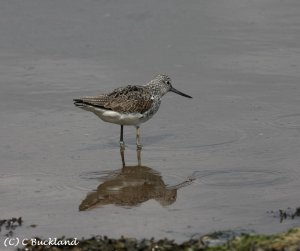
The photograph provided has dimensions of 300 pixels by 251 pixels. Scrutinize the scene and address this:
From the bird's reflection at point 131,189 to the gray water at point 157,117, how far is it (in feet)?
0.09

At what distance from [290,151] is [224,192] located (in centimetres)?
157

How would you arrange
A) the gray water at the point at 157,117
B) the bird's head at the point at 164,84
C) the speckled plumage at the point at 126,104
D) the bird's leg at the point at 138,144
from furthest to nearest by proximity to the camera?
the bird's head at the point at 164,84 → the speckled plumage at the point at 126,104 → the bird's leg at the point at 138,144 → the gray water at the point at 157,117

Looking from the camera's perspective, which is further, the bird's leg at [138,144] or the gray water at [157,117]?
the bird's leg at [138,144]

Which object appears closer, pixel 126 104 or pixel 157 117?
pixel 126 104

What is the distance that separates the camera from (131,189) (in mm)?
8688

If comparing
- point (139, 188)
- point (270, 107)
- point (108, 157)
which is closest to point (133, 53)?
point (270, 107)

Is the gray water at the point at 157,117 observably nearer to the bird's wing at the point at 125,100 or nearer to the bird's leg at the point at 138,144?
the bird's leg at the point at 138,144

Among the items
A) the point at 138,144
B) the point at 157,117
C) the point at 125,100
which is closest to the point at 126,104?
the point at 125,100

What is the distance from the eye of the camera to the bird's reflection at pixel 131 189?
820cm

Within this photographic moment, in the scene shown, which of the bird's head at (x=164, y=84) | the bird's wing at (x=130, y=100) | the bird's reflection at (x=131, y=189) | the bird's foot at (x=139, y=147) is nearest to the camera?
the bird's reflection at (x=131, y=189)

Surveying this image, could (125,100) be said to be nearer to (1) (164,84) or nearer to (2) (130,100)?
(2) (130,100)

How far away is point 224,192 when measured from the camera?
331 inches

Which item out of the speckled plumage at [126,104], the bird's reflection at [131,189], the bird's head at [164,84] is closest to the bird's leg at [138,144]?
the speckled plumage at [126,104]

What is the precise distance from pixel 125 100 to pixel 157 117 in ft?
2.65
